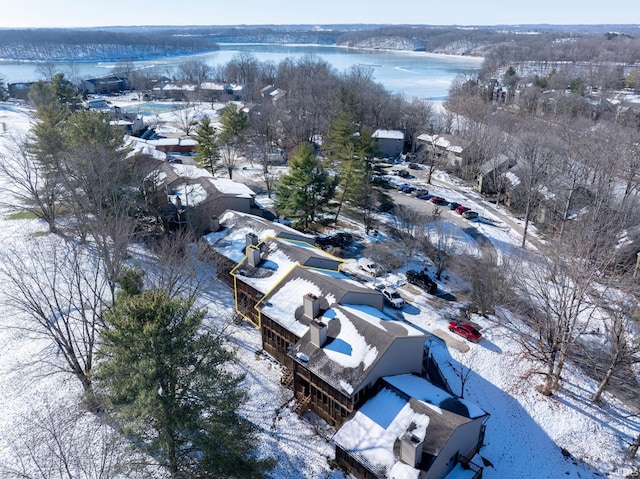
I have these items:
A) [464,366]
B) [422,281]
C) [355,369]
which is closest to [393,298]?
[422,281]

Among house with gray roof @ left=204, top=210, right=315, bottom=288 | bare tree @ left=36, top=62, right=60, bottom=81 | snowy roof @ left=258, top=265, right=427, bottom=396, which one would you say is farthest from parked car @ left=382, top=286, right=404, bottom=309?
bare tree @ left=36, top=62, right=60, bottom=81

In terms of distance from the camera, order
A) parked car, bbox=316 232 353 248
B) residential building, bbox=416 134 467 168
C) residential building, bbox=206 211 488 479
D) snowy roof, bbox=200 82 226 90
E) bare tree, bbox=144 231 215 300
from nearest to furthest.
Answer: residential building, bbox=206 211 488 479 < bare tree, bbox=144 231 215 300 < parked car, bbox=316 232 353 248 < residential building, bbox=416 134 467 168 < snowy roof, bbox=200 82 226 90

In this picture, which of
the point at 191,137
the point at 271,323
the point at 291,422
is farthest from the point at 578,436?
the point at 191,137

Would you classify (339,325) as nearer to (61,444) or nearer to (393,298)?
(393,298)

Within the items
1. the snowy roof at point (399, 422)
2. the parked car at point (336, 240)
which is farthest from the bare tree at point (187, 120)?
the snowy roof at point (399, 422)

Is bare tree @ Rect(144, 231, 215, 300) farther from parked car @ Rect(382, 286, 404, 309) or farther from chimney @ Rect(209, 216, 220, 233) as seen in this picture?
parked car @ Rect(382, 286, 404, 309)
